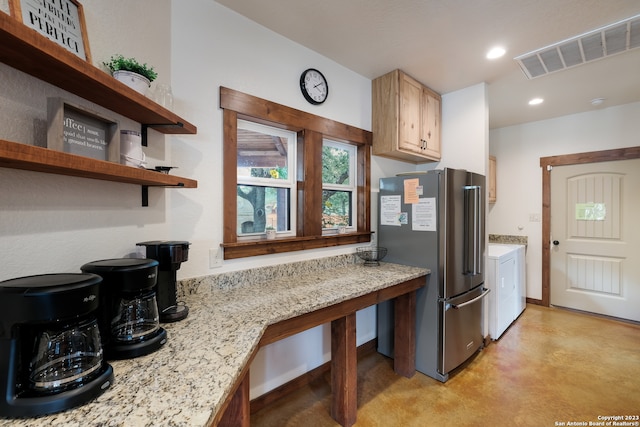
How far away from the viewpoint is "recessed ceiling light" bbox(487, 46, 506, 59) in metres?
2.12

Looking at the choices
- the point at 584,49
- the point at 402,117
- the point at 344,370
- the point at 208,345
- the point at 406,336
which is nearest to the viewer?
the point at 208,345

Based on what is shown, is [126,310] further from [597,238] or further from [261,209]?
[597,238]

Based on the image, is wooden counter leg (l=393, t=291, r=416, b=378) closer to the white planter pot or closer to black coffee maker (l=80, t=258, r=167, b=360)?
black coffee maker (l=80, t=258, r=167, b=360)

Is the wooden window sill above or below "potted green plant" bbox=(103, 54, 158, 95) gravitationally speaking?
below

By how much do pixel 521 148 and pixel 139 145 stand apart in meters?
4.78

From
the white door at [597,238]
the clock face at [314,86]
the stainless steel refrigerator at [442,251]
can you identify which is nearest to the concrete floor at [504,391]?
the stainless steel refrigerator at [442,251]

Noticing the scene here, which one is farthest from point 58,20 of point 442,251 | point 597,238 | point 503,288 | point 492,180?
point 597,238

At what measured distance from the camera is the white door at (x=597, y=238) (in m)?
3.24

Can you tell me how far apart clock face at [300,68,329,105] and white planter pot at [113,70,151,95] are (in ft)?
3.94

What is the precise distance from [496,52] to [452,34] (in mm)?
512

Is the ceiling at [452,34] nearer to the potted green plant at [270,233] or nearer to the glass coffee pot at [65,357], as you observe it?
the potted green plant at [270,233]

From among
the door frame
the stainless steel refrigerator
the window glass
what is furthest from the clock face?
the door frame

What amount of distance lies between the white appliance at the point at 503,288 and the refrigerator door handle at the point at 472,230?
0.49m

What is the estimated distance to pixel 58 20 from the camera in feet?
3.15
